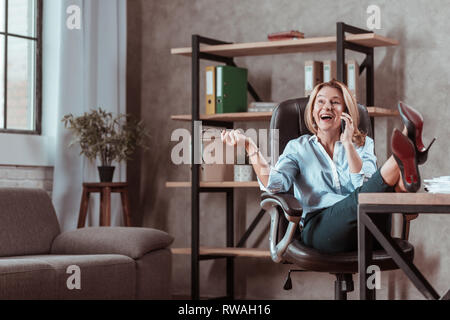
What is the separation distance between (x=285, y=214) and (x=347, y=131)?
18.6 inches

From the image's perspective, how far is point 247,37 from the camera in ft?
15.9

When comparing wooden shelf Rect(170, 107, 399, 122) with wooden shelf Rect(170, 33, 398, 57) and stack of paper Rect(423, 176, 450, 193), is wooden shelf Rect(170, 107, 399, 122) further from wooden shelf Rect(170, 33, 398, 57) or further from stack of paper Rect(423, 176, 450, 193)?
stack of paper Rect(423, 176, 450, 193)

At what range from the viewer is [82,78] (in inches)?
190

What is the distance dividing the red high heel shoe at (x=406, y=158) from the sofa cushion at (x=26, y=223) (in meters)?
2.20

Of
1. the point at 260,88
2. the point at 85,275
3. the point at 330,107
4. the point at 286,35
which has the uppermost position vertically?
the point at 286,35

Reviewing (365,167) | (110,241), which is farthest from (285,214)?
(110,241)

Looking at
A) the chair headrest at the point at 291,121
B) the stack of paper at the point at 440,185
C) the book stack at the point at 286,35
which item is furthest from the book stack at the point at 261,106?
the stack of paper at the point at 440,185

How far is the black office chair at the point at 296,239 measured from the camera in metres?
2.84

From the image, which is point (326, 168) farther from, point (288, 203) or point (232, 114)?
point (232, 114)

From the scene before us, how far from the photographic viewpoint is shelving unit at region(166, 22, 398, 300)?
13.6 feet

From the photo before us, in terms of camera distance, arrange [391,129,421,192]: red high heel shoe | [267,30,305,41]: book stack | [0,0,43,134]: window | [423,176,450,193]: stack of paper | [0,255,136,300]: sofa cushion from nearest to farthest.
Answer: [391,129,421,192]: red high heel shoe < [423,176,450,193]: stack of paper < [0,255,136,300]: sofa cushion < [267,30,305,41]: book stack < [0,0,43,134]: window

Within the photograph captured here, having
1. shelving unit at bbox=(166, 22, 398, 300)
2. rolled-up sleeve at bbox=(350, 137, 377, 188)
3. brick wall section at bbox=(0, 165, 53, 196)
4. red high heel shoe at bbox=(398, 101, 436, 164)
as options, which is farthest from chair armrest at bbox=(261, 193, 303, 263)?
brick wall section at bbox=(0, 165, 53, 196)

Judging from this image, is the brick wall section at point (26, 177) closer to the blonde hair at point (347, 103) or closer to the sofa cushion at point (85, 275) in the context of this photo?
the sofa cushion at point (85, 275)
